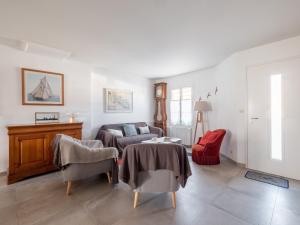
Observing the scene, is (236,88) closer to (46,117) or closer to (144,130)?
(144,130)

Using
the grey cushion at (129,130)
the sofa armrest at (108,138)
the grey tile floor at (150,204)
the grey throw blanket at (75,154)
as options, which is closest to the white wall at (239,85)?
the grey tile floor at (150,204)

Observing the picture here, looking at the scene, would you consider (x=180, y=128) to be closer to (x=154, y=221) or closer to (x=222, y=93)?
(x=222, y=93)

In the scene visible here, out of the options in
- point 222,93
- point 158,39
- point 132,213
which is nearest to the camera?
point 132,213

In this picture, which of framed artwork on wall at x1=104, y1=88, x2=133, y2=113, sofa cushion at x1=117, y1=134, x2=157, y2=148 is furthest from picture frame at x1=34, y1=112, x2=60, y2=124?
sofa cushion at x1=117, y1=134, x2=157, y2=148

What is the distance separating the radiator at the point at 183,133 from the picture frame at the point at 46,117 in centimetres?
368

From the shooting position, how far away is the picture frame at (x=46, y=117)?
10.9ft

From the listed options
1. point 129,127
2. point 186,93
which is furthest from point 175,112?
point 129,127

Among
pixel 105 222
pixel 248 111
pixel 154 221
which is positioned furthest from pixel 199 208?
pixel 248 111

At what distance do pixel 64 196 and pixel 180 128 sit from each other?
395 cm

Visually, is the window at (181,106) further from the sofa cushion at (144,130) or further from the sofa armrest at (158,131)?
the sofa cushion at (144,130)

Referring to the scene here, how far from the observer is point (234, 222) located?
5.53ft

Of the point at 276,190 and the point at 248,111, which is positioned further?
the point at 248,111

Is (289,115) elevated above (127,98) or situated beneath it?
situated beneath

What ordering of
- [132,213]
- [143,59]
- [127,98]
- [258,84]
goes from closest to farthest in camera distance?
[132,213]
[258,84]
[143,59]
[127,98]
